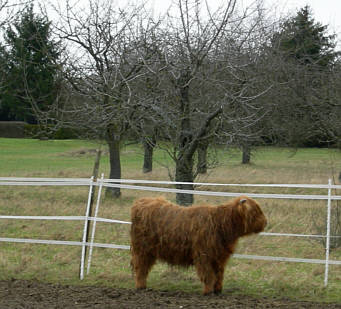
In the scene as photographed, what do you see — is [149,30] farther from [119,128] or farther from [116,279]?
[116,279]

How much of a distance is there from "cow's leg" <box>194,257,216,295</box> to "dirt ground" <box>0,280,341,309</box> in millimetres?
120

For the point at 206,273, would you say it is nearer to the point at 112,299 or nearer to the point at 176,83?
the point at 112,299

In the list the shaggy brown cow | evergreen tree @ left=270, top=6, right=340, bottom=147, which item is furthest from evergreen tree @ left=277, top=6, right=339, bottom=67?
the shaggy brown cow

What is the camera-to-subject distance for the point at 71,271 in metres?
8.20

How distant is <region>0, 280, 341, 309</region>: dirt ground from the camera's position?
6.33m

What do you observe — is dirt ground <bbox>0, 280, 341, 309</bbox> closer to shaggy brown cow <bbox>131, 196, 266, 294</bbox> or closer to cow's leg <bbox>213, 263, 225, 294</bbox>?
cow's leg <bbox>213, 263, 225, 294</bbox>

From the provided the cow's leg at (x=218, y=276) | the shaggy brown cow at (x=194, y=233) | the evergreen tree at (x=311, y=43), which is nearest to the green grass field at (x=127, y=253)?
the cow's leg at (x=218, y=276)

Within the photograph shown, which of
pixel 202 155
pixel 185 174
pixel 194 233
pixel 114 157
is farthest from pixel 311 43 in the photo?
pixel 194 233

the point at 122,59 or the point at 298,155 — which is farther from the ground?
the point at 122,59

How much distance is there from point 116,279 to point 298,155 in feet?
98.7

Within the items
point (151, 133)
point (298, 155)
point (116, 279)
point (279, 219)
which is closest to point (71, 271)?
point (116, 279)

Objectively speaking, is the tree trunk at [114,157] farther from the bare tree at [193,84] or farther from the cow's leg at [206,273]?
the cow's leg at [206,273]

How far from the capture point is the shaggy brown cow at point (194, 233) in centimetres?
667

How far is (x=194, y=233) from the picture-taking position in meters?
6.77
